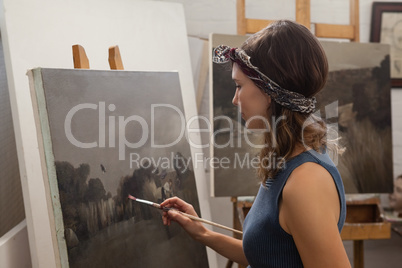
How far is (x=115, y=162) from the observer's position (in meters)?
1.61

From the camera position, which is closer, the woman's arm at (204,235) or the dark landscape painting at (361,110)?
the woman's arm at (204,235)

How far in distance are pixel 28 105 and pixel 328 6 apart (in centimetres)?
231

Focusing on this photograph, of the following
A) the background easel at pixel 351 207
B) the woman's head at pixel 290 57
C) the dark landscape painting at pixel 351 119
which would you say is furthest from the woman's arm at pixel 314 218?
the background easel at pixel 351 207

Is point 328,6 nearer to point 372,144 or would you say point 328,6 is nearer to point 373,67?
point 373,67

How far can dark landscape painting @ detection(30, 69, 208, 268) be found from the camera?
4.77 ft

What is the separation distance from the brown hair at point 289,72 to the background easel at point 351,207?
1325mm

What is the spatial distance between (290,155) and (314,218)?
20 centimetres

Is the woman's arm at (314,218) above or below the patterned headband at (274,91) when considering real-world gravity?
below

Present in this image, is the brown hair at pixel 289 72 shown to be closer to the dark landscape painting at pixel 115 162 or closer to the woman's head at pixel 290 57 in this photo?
the woman's head at pixel 290 57

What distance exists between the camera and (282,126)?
1.23 meters

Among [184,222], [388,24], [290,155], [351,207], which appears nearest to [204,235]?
[184,222]

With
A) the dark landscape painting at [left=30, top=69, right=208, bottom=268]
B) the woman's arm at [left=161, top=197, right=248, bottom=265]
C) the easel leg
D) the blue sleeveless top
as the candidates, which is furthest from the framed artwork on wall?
the blue sleeveless top

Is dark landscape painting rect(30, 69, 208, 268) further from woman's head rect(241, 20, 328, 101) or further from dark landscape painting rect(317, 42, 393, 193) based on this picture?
dark landscape painting rect(317, 42, 393, 193)

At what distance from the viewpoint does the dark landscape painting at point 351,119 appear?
7.90 feet
